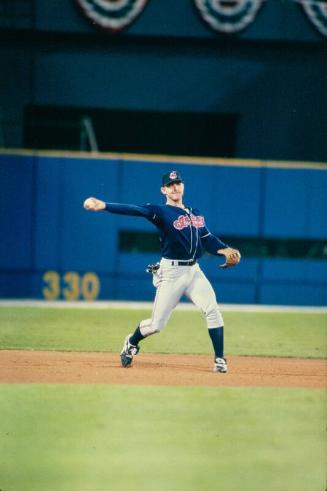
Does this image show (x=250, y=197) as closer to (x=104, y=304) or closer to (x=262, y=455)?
(x=104, y=304)

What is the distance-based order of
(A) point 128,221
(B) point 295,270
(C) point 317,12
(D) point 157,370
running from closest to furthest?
1. (D) point 157,370
2. (A) point 128,221
3. (B) point 295,270
4. (C) point 317,12

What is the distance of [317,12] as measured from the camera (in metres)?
16.6

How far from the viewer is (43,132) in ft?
60.5

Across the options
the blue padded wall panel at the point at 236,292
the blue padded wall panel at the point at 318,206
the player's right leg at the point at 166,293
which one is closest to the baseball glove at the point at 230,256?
the player's right leg at the point at 166,293

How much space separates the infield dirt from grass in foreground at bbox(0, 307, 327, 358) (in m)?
0.55

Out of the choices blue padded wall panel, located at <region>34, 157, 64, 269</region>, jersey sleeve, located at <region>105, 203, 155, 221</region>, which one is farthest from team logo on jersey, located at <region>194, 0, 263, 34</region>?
jersey sleeve, located at <region>105, 203, 155, 221</region>

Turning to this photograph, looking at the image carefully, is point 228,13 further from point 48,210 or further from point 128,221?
point 48,210

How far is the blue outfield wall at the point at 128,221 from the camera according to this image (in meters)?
15.5

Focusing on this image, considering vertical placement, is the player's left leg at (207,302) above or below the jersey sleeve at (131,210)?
below

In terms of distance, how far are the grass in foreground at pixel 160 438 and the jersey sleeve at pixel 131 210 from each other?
1.46 meters

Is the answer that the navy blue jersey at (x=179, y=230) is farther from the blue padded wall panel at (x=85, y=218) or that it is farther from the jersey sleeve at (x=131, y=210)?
the blue padded wall panel at (x=85, y=218)

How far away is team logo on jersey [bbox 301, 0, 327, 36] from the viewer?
54.1 ft

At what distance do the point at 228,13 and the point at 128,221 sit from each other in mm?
4511

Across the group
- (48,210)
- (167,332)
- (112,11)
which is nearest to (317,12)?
(112,11)
